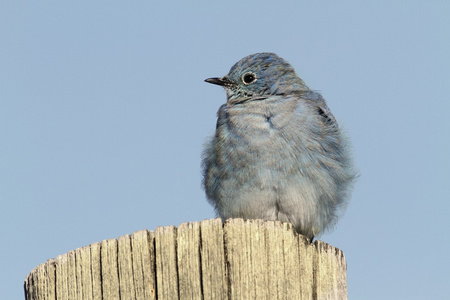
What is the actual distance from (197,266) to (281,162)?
3.21 m

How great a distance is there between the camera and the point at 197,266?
4367mm

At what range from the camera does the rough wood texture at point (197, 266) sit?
14.2ft

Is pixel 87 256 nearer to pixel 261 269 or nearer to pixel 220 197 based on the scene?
pixel 261 269

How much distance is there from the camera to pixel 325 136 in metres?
7.83

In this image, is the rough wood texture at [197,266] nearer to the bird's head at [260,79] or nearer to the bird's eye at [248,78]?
the bird's head at [260,79]

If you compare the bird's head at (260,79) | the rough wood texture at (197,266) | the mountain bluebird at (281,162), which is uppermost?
the bird's head at (260,79)

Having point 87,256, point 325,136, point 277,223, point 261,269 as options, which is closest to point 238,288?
point 261,269

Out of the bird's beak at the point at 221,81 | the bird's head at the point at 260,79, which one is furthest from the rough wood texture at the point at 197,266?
the bird's beak at the point at 221,81

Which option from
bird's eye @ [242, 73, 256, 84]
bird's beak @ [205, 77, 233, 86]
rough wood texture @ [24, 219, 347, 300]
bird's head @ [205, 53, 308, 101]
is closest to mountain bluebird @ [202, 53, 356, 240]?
bird's head @ [205, 53, 308, 101]

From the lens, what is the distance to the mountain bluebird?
7.46m

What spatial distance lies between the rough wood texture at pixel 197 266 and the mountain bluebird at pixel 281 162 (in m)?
2.91

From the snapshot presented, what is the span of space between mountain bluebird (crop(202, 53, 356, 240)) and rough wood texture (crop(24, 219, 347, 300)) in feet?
9.55

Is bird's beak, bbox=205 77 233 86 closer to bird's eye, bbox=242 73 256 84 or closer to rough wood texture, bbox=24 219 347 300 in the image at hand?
bird's eye, bbox=242 73 256 84

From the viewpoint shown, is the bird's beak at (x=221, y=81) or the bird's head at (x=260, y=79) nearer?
the bird's head at (x=260, y=79)
